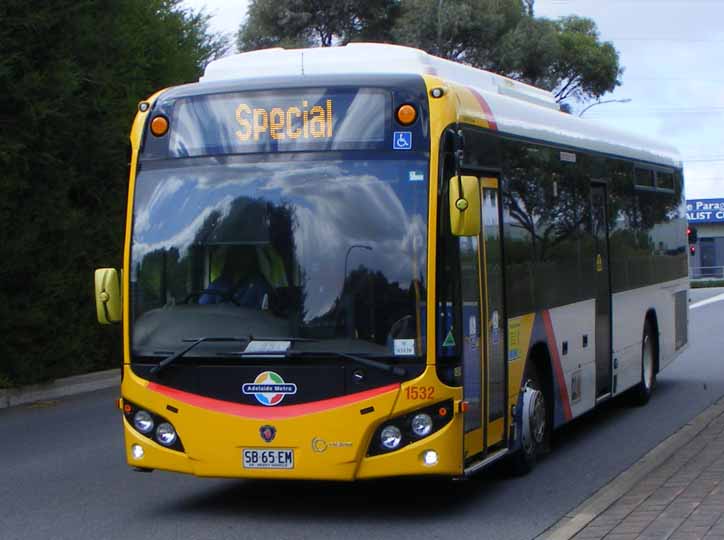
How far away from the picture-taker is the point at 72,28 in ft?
64.6

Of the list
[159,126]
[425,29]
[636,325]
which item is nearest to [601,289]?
[636,325]

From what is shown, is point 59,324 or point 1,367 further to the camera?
point 59,324

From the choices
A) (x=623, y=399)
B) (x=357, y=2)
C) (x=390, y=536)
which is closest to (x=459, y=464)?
(x=390, y=536)

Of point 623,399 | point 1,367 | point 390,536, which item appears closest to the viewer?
point 390,536

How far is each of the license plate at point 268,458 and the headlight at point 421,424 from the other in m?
0.80

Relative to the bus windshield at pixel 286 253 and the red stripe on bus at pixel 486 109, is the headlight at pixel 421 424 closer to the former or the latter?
the bus windshield at pixel 286 253

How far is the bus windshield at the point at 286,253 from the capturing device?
348 inches

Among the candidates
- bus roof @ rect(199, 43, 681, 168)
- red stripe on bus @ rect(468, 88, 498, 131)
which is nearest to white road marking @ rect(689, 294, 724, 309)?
bus roof @ rect(199, 43, 681, 168)

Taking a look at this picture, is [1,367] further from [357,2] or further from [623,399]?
[357,2]

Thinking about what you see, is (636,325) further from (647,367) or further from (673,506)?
(673,506)

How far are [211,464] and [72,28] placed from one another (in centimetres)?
1207

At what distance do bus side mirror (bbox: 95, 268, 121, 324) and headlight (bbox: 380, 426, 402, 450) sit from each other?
207 cm

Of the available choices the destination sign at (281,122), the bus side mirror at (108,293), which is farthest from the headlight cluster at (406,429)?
the bus side mirror at (108,293)

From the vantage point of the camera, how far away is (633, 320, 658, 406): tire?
15.9 meters
